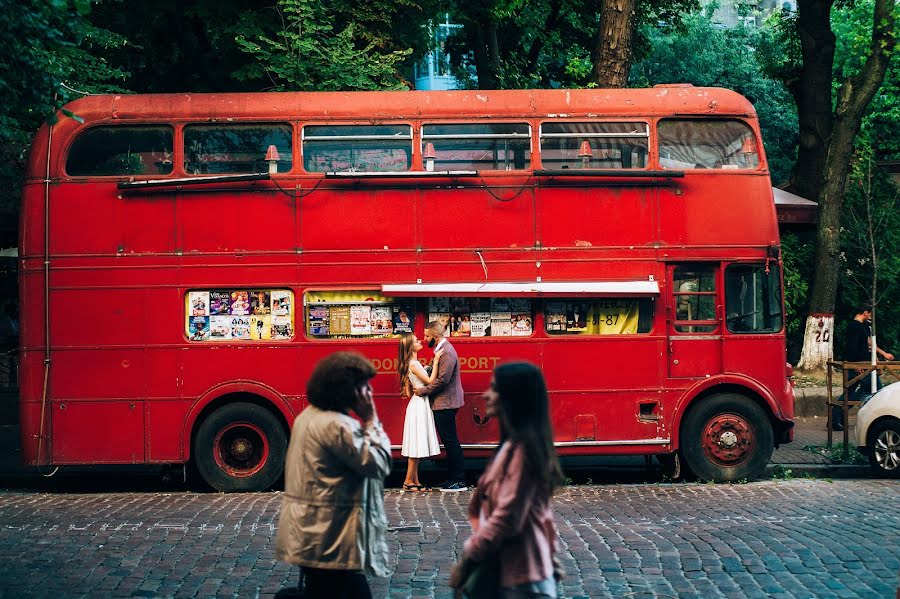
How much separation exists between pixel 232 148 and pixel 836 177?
41.7 ft

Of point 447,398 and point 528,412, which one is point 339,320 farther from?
point 528,412

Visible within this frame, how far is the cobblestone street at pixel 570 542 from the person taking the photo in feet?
28.1

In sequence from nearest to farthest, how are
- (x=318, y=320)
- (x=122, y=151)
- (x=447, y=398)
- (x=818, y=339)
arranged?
(x=447, y=398)
(x=122, y=151)
(x=318, y=320)
(x=818, y=339)

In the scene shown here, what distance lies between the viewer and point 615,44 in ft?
59.3

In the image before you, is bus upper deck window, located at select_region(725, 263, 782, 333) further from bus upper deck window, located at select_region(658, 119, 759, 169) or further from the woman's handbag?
the woman's handbag

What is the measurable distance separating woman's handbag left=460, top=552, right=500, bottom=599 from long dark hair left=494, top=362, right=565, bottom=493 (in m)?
0.39

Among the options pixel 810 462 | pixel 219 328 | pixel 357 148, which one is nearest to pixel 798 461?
pixel 810 462

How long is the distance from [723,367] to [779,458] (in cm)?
250

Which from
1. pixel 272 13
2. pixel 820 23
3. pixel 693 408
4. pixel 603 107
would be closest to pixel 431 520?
pixel 693 408

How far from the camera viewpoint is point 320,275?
13.8 metres

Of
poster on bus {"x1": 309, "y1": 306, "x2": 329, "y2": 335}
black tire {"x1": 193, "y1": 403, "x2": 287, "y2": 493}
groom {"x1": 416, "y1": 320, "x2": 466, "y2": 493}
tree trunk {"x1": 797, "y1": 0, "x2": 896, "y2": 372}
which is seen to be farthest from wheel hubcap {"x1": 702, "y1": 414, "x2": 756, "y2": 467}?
tree trunk {"x1": 797, "y1": 0, "x2": 896, "y2": 372}

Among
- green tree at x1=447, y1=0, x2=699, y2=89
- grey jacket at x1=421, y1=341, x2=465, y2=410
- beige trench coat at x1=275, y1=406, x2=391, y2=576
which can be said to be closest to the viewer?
beige trench coat at x1=275, y1=406, x2=391, y2=576

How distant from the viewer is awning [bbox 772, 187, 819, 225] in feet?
76.8

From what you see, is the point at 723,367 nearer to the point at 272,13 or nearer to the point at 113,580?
the point at 113,580
